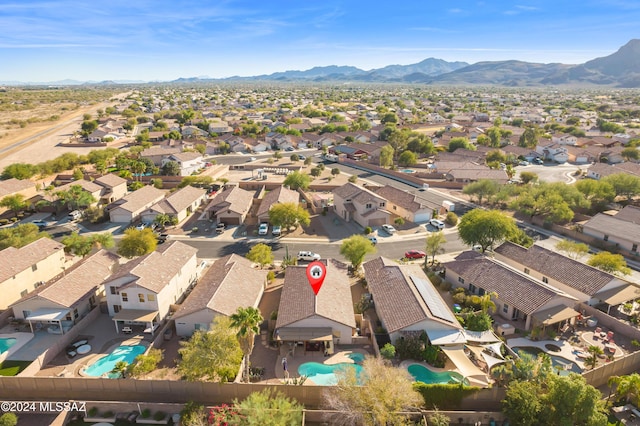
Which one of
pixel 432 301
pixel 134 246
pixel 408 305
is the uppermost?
pixel 134 246

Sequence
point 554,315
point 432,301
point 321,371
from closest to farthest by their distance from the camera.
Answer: point 321,371
point 554,315
point 432,301

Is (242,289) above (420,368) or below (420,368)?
above

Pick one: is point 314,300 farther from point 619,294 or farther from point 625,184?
point 625,184

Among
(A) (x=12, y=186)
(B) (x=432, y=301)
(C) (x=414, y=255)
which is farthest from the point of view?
(A) (x=12, y=186)

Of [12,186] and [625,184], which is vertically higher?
[12,186]

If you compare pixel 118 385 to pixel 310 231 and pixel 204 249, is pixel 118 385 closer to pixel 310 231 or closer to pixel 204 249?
pixel 204 249

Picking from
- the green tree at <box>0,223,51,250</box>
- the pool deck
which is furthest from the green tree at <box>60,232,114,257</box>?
the pool deck

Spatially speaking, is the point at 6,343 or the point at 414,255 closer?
the point at 6,343

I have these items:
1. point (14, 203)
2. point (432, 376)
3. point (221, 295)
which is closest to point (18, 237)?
point (14, 203)

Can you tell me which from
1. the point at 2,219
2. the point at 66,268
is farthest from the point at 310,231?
the point at 2,219
